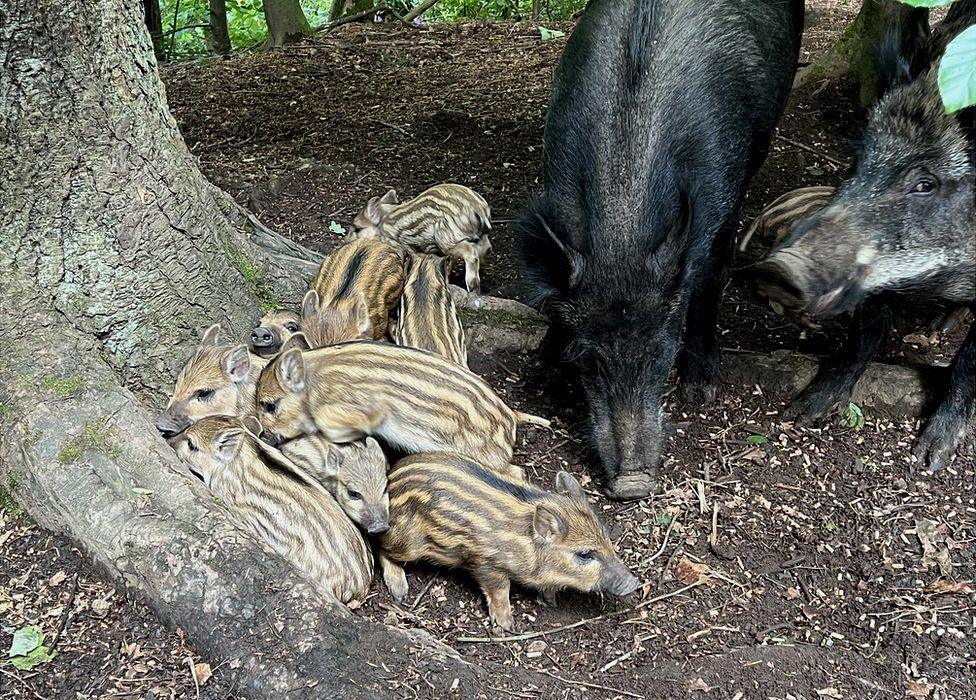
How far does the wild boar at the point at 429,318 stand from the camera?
3.60 meters

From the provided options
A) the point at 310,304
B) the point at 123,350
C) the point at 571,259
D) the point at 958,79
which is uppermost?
the point at 958,79

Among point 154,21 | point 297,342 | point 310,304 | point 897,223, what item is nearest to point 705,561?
point 897,223

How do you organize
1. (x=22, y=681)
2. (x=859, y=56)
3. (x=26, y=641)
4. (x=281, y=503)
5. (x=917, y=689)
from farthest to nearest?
1. (x=859, y=56)
2. (x=281, y=503)
3. (x=917, y=689)
4. (x=26, y=641)
5. (x=22, y=681)

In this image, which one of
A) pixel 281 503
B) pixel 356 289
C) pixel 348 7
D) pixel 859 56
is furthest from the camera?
pixel 348 7

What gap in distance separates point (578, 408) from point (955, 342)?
183 cm

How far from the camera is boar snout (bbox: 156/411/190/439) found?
3012mm

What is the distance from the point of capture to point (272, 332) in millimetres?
3566

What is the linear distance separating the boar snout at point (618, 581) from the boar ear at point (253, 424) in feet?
4.09

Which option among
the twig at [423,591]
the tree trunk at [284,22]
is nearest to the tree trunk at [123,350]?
the twig at [423,591]

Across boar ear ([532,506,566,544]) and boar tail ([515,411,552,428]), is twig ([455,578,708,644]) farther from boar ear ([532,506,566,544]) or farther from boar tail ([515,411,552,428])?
boar tail ([515,411,552,428])

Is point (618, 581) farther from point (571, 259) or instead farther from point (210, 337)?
point (210, 337)

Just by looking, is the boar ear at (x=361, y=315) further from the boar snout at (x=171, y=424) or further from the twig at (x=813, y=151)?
the twig at (x=813, y=151)

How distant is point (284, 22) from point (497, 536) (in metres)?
5.97

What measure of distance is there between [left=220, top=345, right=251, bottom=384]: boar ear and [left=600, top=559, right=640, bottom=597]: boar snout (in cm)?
142
